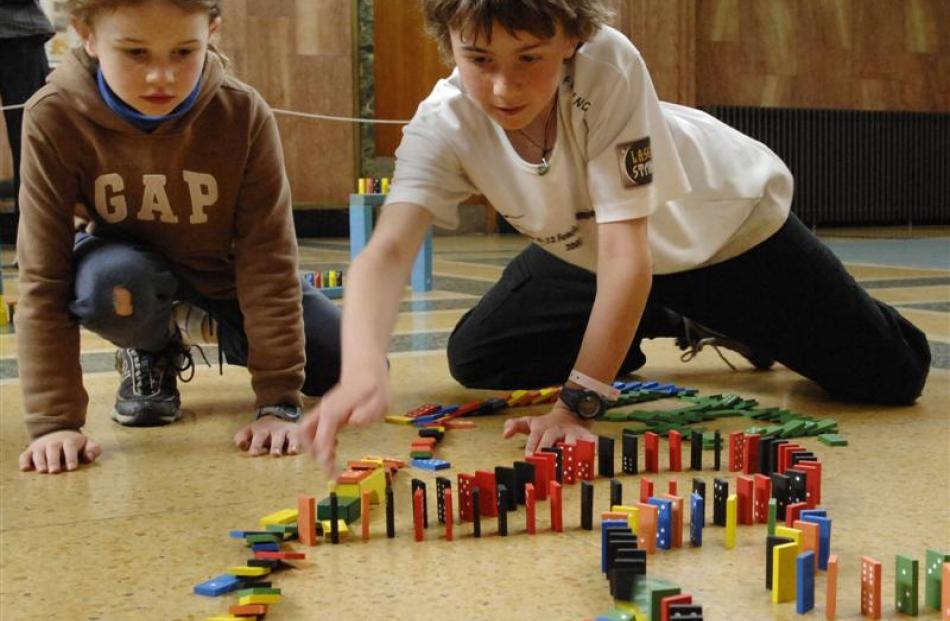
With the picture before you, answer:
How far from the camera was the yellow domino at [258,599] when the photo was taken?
1.11 metres

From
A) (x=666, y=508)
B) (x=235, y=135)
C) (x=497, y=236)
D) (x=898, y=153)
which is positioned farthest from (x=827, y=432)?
(x=898, y=153)

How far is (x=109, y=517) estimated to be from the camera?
147 centimetres

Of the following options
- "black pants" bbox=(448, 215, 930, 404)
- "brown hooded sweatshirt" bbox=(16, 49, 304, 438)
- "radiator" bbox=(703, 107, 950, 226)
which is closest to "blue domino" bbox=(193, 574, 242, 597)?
"brown hooded sweatshirt" bbox=(16, 49, 304, 438)

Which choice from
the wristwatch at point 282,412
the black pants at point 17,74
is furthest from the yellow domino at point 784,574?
the black pants at point 17,74

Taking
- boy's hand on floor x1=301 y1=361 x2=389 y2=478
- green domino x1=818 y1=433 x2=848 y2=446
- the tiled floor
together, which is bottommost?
the tiled floor

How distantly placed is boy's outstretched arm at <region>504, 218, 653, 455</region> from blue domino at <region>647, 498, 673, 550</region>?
0.36 m

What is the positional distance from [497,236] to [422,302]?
158 inches

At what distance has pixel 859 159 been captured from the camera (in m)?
8.62

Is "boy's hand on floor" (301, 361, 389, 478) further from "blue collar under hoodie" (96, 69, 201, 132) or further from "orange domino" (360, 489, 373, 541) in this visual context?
"blue collar under hoodie" (96, 69, 201, 132)

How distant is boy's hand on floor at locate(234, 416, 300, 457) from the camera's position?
1.82 m

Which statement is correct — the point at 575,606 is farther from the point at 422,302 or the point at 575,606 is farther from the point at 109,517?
the point at 422,302

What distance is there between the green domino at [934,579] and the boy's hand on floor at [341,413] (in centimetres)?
51

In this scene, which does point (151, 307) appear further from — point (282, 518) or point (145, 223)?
point (282, 518)

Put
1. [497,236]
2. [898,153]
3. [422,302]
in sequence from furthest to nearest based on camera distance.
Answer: [898,153] < [497,236] < [422,302]
